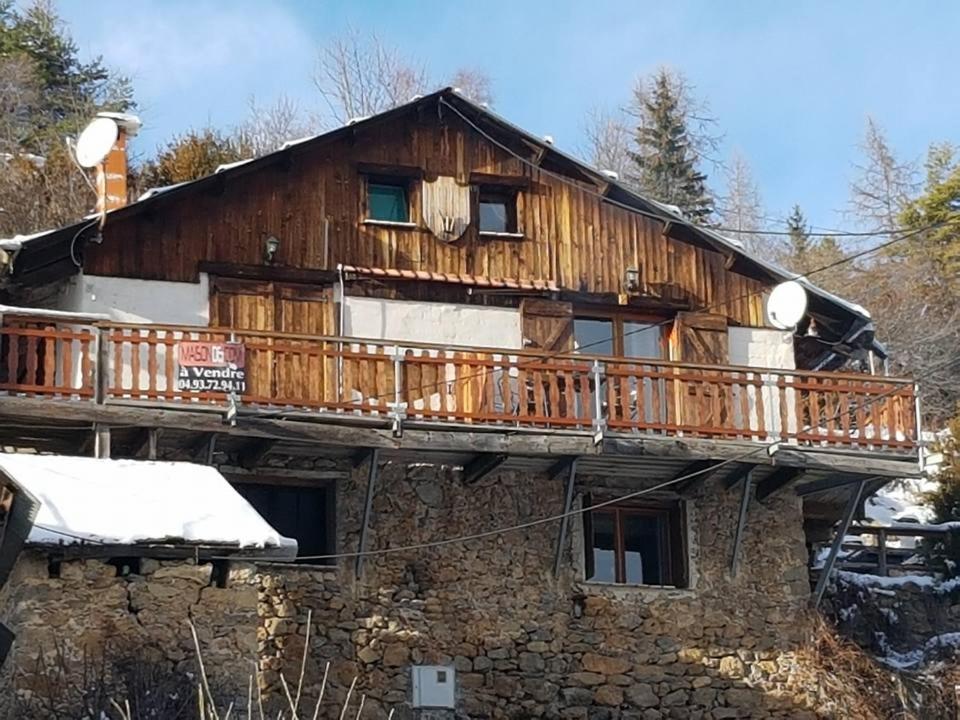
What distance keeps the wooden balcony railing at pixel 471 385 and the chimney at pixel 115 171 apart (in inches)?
69.8

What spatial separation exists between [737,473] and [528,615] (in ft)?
9.21

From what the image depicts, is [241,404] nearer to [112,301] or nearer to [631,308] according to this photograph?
[112,301]

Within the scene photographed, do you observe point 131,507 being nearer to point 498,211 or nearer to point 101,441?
point 101,441

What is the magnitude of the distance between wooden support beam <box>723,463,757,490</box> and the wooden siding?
2.13 meters

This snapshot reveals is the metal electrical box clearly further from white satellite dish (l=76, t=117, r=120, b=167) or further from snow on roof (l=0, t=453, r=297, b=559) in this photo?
white satellite dish (l=76, t=117, r=120, b=167)

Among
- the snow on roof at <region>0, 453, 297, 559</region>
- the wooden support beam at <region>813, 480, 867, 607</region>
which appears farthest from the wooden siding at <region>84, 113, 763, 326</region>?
the snow on roof at <region>0, 453, 297, 559</region>

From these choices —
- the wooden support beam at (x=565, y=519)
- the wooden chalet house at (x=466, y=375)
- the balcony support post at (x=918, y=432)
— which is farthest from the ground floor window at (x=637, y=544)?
the balcony support post at (x=918, y=432)

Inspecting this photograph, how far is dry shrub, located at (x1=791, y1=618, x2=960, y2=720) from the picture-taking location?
60.8 feet

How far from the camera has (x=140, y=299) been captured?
17.6 metres

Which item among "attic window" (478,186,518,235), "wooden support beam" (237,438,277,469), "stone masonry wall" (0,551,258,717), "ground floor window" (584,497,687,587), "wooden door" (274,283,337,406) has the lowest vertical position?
"stone masonry wall" (0,551,258,717)

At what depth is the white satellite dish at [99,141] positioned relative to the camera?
728 inches

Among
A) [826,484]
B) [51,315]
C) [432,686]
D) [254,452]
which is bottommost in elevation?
[432,686]

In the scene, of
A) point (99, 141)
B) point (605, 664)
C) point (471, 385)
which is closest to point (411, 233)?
point (471, 385)

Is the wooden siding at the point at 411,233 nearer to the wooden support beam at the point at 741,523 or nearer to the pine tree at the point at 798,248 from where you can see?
the wooden support beam at the point at 741,523
